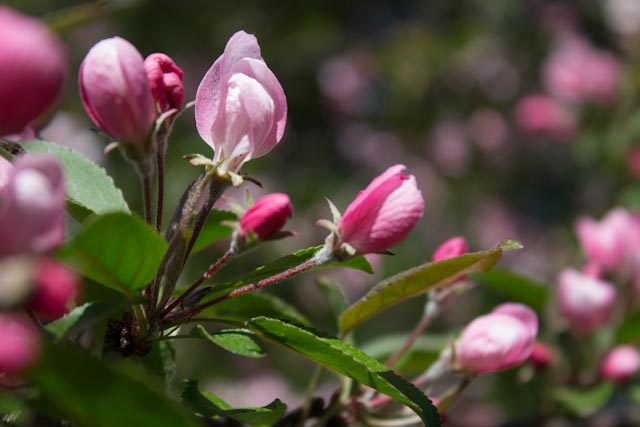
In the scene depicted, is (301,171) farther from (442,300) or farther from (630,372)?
(442,300)

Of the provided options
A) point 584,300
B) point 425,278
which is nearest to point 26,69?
point 425,278

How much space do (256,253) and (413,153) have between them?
1282 mm

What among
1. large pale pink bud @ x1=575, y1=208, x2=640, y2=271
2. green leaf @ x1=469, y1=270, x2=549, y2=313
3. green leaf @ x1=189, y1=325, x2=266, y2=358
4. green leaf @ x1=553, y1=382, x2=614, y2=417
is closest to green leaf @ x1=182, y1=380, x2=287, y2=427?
green leaf @ x1=189, y1=325, x2=266, y2=358

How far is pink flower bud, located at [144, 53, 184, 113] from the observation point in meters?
0.79

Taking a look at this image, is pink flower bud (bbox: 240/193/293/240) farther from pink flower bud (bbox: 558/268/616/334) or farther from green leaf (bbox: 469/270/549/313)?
pink flower bud (bbox: 558/268/616/334)

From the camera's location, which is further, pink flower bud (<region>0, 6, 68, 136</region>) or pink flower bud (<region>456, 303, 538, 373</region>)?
pink flower bud (<region>456, 303, 538, 373</region>)

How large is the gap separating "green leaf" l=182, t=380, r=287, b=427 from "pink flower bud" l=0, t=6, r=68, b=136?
1.09 ft

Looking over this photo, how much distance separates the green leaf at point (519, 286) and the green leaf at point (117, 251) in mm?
769

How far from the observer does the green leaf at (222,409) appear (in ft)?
2.54

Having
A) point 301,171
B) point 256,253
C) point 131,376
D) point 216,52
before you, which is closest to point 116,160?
point 256,253

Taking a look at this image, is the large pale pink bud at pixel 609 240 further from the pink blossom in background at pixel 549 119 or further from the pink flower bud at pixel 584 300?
the pink blossom in background at pixel 549 119

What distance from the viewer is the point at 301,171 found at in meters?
3.22

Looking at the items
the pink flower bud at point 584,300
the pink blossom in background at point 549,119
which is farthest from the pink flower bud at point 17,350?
the pink blossom in background at point 549,119

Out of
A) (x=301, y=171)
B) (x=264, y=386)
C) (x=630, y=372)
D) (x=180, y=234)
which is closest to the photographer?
(x=180, y=234)
